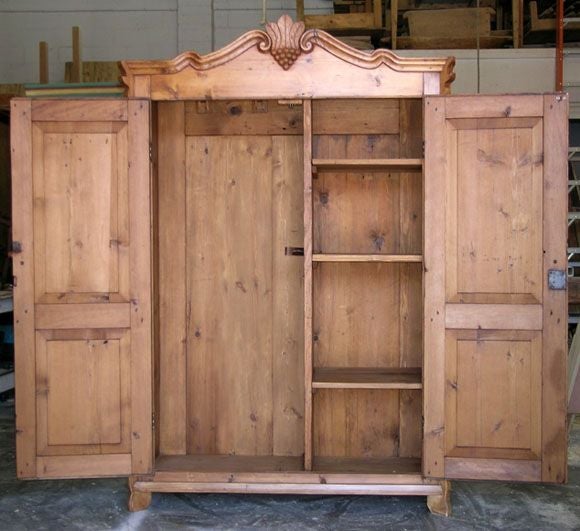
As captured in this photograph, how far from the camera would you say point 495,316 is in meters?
2.97

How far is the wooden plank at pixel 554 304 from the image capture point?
2912mm

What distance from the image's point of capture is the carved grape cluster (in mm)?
2969

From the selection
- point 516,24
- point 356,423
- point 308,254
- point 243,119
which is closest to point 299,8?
point 516,24

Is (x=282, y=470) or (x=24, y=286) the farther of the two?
(x=282, y=470)

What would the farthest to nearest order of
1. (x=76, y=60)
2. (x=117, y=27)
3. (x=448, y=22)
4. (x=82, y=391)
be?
1. (x=117, y=27)
2. (x=76, y=60)
3. (x=448, y=22)
4. (x=82, y=391)

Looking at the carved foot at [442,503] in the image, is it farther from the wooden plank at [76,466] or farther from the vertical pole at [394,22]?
the vertical pole at [394,22]

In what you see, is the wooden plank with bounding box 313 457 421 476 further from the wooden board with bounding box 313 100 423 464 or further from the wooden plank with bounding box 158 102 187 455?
the wooden plank with bounding box 158 102 187 455

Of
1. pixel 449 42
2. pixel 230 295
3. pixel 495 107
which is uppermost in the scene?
pixel 449 42

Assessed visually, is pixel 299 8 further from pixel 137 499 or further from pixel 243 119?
pixel 137 499

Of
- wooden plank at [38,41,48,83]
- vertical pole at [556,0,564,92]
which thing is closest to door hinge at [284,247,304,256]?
vertical pole at [556,0,564,92]

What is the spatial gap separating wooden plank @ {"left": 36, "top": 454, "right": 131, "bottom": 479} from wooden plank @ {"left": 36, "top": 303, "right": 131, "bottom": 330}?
594mm

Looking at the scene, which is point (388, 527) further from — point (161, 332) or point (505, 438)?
point (161, 332)

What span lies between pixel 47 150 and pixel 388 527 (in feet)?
7.41

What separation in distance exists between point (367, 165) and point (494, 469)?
149 centimetres
